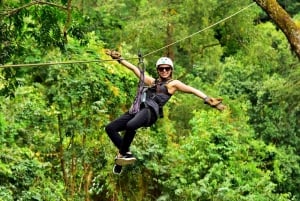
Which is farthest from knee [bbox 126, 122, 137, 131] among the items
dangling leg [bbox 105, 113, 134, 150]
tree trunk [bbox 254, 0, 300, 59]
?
tree trunk [bbox 254, 0, 300, 59]

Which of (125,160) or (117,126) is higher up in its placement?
(117,126)

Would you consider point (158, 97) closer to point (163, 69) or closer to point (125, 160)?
point (163, 69)

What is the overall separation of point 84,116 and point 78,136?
0.50 metres

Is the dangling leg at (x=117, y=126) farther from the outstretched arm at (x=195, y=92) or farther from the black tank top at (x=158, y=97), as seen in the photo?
the outstretched arm at (x=195, y=92)

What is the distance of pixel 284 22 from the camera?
19.0ft

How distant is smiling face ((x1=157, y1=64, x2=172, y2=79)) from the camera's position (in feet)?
16.6

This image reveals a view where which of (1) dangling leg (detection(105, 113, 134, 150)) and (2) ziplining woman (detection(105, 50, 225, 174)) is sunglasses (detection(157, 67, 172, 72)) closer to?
(2) ziplining woman (detection(105, 50, 225, 174))

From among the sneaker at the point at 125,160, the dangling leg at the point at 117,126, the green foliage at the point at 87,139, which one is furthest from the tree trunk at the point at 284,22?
the green foliage at the point at 87,139

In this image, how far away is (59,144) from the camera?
10469 mm

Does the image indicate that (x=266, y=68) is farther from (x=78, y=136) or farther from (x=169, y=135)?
(x=78, y=136)

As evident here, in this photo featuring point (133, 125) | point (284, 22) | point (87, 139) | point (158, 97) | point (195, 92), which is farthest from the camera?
point (87, 139)

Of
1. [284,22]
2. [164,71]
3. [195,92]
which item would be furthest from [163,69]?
[284,22]

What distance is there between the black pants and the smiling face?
29 cm

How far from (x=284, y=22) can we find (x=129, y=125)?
182cm
